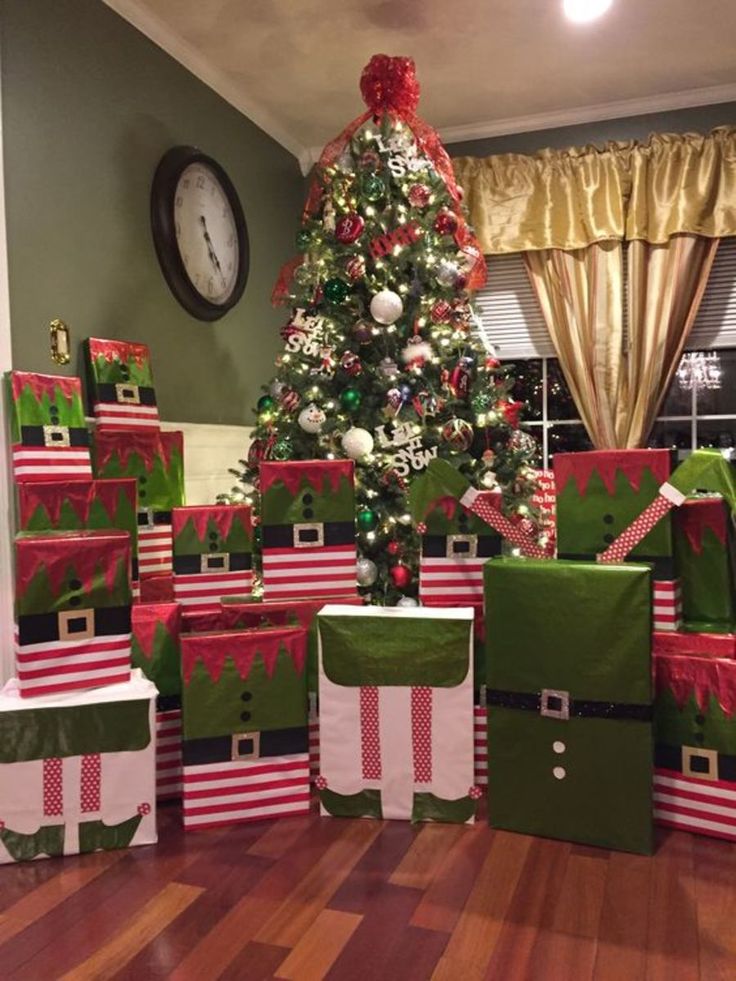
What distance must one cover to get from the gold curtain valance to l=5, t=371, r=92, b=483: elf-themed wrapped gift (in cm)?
242

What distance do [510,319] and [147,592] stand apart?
245cm

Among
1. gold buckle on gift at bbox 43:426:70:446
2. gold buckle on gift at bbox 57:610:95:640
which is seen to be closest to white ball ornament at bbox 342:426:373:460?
gold buckle on gift at bbox 43:426:70:446

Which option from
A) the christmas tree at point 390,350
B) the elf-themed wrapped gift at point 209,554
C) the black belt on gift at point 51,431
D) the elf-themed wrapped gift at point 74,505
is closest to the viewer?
the elf-themed wrapped gift at point 74,505

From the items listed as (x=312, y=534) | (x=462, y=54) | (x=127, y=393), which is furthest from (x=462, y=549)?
(x=462, y=54)

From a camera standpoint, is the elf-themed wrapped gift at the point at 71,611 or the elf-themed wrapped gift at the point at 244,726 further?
the elf-themed wrapped gift at the point at 244,726

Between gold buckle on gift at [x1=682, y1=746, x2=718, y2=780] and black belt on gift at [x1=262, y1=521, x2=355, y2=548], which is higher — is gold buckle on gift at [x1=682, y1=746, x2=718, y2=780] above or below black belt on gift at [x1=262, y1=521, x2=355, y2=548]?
below

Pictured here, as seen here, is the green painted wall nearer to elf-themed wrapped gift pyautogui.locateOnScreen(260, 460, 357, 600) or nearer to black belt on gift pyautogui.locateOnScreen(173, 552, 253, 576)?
black belt on gift pyautogui.locateOnScreen(173, 552, 253, 576)

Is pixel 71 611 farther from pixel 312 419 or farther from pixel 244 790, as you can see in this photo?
pixel 312 419

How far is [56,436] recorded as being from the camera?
7.98 ft

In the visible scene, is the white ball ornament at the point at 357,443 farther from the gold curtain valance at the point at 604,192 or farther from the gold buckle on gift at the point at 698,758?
the gold curtain valance at the point at 604,192

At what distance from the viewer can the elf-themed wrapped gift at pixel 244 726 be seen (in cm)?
196

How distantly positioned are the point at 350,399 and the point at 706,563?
1.40 metres

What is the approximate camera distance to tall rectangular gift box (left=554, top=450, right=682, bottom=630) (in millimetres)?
2014

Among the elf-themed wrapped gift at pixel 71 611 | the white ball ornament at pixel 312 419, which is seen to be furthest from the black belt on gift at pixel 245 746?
the white ball ornament at pixel 312 419
